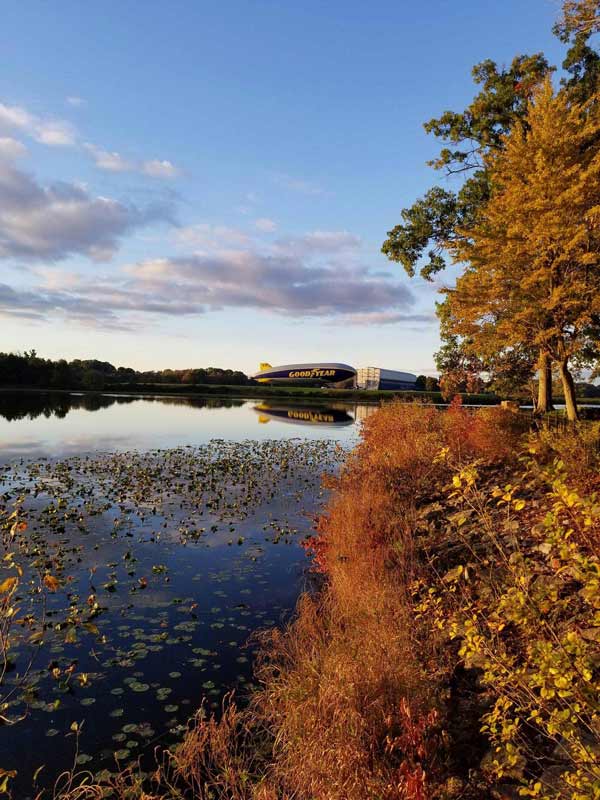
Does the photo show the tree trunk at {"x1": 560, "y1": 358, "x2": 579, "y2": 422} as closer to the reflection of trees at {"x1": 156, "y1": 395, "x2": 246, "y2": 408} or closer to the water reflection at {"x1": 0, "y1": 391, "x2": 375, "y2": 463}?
the water reflection at {"x1": 0, "y1": 391, "x2": 375, "y2": 463}

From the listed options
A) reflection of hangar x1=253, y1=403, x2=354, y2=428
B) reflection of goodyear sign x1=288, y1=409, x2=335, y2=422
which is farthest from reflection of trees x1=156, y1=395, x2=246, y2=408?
reflection of goodyear sign x1=288, y1=409, x2=335, y2=422

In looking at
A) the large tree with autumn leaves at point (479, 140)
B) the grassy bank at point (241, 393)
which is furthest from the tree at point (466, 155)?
the grassy bank at point (241, 393)

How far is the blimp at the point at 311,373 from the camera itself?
512 feet

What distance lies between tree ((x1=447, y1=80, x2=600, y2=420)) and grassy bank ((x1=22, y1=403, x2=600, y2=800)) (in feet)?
23.4

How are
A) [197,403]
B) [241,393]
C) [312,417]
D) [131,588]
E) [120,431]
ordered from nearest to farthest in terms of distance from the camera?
[131,588] < [120,431] < [312,417] < [197,403] < [241,393]

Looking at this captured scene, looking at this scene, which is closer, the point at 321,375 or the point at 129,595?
the point at 129,595

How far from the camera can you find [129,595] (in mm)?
10484

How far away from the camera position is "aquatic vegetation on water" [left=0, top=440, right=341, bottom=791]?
6582 millimetres

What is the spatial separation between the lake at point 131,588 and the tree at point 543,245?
10003 millimetres

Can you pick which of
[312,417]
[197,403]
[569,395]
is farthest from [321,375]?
[569,395]

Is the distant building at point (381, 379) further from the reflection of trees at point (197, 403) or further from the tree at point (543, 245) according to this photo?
the tree at point (543, 245)

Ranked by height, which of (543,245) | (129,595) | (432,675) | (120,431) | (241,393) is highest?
(543,245)

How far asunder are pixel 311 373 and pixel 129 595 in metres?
146

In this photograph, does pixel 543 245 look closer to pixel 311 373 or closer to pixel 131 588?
pixel 131 588
